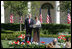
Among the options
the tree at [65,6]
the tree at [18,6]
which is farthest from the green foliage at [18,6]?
the tree at [65,6]

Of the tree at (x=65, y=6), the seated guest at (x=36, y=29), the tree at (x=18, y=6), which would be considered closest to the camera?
the seated guest at (x=36, y=29)

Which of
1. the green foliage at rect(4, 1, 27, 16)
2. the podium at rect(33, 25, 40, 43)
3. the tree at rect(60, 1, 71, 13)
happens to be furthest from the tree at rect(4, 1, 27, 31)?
the podium at rect(33, 25, 40, 43)

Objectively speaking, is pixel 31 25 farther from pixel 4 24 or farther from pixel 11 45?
pixel 4 24

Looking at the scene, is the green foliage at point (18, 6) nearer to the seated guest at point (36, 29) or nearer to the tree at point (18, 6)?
the tree at point (18, 6)

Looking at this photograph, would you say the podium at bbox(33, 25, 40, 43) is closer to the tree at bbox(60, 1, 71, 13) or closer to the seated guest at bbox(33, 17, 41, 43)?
the seated guest at bbox(33, 17, 41, 43)

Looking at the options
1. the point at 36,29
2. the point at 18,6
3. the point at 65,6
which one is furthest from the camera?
the point at 65,6

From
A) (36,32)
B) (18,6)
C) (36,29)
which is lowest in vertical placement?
(36,32)

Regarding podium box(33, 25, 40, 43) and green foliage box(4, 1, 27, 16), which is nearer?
podium box(33, 25, 40, 43)

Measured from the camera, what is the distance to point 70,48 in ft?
22.1

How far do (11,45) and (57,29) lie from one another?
878 centimetres

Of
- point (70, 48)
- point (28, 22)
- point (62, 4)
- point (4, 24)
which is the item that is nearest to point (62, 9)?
point (62, 4)

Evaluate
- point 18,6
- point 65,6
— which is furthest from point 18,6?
point 65,6

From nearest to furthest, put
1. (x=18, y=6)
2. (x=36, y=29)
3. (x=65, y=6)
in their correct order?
1. (x=36, y=29)
2. (x=18, y=6)
3. (x=65, y=6)

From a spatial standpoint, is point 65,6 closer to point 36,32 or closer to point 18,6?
point 18,6
